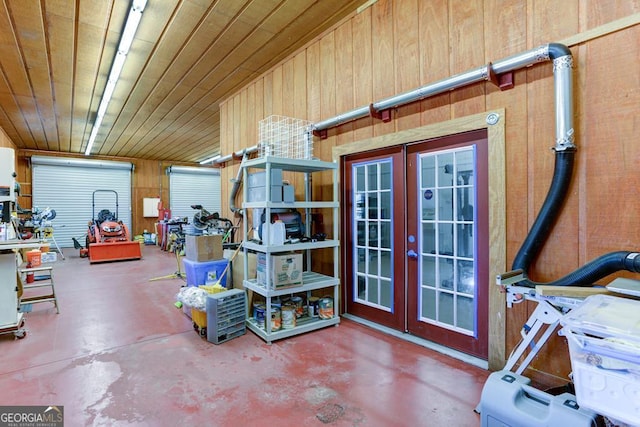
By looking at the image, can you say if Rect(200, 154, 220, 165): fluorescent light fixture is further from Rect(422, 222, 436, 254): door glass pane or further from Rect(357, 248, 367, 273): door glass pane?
Rect(422, 222, 436, 254): door glass pane

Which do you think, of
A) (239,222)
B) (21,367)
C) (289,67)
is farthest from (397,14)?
(21,367)

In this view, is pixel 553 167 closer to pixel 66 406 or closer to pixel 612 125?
pixel 612 125

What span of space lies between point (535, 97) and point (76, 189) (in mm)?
12825

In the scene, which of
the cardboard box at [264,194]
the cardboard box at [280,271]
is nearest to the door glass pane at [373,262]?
the cardboard box at [280,271]

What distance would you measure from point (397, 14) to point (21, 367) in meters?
4.63

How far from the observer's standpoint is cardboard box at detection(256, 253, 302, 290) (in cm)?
333

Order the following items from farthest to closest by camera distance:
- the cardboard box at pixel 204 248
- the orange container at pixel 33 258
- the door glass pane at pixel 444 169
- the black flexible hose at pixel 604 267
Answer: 1. the orange container at pixel 33 258
2. the cardboard box at pixel 204 248
3. the door glass pane at pixel 444 169
4. the black flexible hose at pixel 604 267

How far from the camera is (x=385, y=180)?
3551 millimetres

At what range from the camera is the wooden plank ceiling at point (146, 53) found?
343 centimetres

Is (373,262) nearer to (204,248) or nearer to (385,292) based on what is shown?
(385,292)

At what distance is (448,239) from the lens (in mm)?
3023

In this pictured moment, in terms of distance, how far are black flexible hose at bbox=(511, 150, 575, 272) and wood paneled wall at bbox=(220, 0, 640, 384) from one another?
0.34 feet

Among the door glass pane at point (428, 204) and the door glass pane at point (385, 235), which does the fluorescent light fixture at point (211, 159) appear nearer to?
the door glass pane at point (385, 235)
